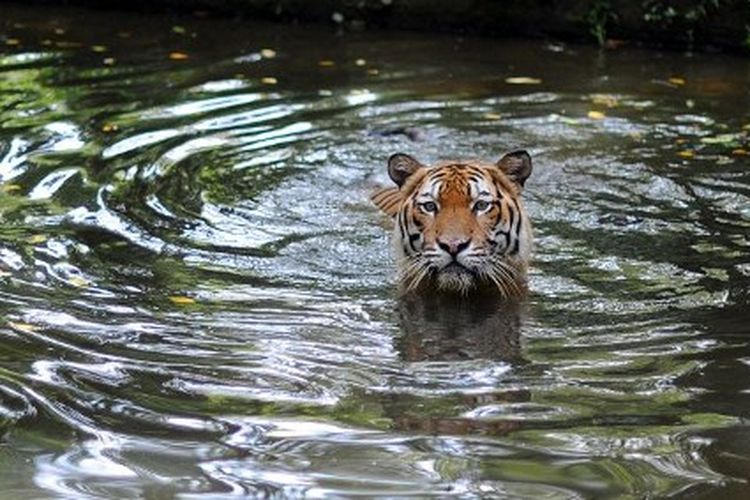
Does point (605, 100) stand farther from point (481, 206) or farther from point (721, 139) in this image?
point (481, 206)

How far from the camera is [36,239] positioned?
729 cm

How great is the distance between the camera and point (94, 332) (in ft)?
19.0

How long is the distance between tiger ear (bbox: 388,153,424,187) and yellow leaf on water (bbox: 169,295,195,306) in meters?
1.15

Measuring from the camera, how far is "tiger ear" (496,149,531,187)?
6668 mm

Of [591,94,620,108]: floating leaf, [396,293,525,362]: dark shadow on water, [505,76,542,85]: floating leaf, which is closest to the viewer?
[396,293,525,362]: dark shadow on water

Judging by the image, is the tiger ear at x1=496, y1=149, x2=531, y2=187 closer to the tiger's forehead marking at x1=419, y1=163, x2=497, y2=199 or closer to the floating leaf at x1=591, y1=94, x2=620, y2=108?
the tiger's forehead marking at x1=419, y1=163, x2=497, y2=199

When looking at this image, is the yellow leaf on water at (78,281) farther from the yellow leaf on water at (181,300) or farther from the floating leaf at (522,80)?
the floating leaf at (522,80)

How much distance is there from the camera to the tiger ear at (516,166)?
6.67 metres

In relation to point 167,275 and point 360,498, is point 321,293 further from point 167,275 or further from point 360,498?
point 360,498

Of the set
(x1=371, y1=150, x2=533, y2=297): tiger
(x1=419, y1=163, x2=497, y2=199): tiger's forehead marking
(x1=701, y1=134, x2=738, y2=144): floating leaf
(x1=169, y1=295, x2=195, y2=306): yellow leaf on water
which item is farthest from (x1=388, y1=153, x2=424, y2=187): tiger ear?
(x1=701, y1=134, x2=738, y2=144): floating leaf

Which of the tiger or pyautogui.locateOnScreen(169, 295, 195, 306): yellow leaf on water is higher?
the tiger

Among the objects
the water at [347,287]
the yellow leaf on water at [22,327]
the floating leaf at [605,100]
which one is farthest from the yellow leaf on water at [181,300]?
the floating leaf at [605,100]

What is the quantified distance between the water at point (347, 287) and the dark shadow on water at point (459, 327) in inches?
0.9

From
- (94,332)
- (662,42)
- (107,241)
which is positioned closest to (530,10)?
(662,42)
